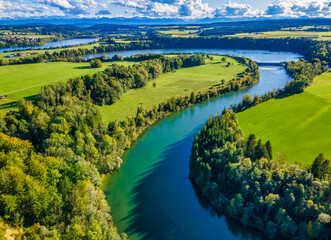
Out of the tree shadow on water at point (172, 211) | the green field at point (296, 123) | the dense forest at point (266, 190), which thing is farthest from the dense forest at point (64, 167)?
the green field at point (296, 123)

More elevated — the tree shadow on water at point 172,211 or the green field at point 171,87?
the green field at point 171,87

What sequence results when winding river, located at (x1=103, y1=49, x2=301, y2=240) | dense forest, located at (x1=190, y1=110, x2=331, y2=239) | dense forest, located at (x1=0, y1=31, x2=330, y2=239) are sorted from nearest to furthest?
1. dense forest, located at (x1=0, y1=31, x2=330, y2=239)
2. dense forest, located at (x1=190, y1=110, x2=331, y2=239)
3. winding river, located at (x1=103, y1=49, x2=301, y2=240)

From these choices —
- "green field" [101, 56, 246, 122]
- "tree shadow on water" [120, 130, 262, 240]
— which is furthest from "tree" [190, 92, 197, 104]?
"tree shadow on water" [120, 130, 262, 240]

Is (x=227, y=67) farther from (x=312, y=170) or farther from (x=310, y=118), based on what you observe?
(x=312, y=170)

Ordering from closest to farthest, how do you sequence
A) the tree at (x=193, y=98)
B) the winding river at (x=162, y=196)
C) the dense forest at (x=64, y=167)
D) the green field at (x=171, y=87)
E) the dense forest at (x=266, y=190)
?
the dense forest at (x=64, y=167) < the dense forest at (x=266, y=190) < the winding river at (x=162, y=196) < the green field at (x=171, y=87) < the tree at (x=193, y=98)

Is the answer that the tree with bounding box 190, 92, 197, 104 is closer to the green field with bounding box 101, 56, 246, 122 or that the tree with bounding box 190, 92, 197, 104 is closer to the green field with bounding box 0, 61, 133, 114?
the green field with bounding box 101, 56, 246, 122

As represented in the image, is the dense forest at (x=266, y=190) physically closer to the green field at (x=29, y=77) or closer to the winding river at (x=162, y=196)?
the winding river at (x=162, y=196)

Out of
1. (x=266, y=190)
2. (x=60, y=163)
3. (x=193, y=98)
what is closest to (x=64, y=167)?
(x=60, y=163)
